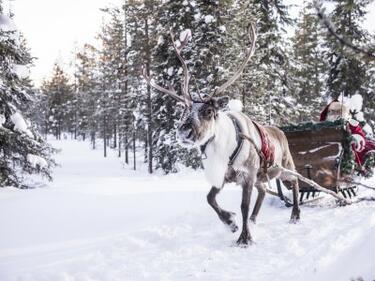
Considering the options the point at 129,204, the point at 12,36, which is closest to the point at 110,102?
the point at 12,36

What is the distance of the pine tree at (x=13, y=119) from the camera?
1172 centimetres

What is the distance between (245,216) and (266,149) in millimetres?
1289

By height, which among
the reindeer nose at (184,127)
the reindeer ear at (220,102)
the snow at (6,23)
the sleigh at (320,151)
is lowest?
the sleigh at (320,151)

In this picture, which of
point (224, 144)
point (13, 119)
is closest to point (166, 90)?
point (224, 144)

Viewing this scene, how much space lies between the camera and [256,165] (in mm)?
6184

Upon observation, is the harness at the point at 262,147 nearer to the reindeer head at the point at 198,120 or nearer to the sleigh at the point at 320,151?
the reindeer head at the point at 198,120

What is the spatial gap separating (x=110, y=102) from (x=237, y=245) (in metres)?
39.2

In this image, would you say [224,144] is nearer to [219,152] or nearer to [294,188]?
[219,152]

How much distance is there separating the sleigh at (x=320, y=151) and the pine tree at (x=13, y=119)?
7.99m

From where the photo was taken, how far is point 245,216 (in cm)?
574

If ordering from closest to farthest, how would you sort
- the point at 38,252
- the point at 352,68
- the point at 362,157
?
the point at 38,252 < the point at 362,157 < the point at 352,68

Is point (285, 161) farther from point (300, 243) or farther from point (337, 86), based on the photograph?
point (337, 86)

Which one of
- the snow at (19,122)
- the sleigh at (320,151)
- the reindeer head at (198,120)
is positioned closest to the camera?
the reindeer head at (198,120)

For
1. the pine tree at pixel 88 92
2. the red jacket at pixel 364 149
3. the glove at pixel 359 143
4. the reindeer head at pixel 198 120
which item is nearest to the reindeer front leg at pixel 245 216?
the reindeer head at pixel 198 120
